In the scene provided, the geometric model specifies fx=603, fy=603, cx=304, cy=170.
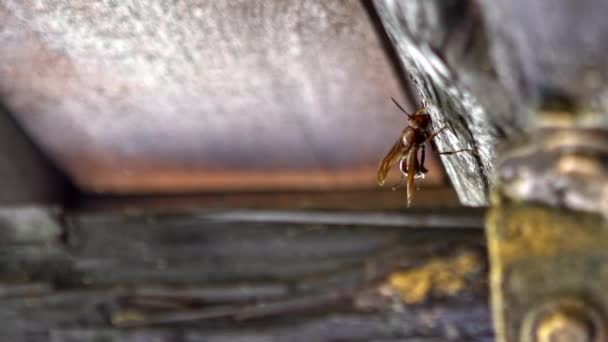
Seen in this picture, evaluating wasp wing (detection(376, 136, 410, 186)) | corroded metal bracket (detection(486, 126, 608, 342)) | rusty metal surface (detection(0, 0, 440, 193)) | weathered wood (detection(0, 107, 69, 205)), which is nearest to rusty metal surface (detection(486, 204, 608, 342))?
corroded metal bracket (detection(486, 126, 608, 342))

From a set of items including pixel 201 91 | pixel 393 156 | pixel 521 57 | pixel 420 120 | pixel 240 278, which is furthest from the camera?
pixel 240 278

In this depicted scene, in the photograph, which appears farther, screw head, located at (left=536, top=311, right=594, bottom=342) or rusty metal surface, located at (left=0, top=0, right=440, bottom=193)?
rusty metal surface, located at (left=0, top=0, right=440, bottom=193)

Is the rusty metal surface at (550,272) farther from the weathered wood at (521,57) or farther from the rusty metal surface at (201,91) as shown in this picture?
the rusty metal surface at (201,91)

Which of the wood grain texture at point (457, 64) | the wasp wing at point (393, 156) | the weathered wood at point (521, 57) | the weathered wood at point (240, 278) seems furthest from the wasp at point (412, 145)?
the weathered wood at point (240, 278)

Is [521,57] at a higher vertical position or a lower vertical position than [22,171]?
lower

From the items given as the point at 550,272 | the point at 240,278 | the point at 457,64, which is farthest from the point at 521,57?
the point at 240,278

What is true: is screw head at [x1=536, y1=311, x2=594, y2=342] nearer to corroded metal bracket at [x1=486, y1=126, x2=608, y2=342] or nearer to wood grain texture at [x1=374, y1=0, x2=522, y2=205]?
corroded metal bracket at [x1=486, y1=126, x2=608, y2=342]

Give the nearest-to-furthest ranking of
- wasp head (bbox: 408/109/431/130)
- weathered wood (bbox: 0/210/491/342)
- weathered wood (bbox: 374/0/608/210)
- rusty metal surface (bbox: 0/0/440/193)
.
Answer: weathered wood (bbox: 374/0/608/210) < wasp head (bbox: 408/109/431/130) < rusty metal surface (bbox: 0/0/440/193) < weathered wood (bbox: 0/210/491/342)

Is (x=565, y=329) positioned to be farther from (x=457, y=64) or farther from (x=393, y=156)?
(x=393, y=156)
